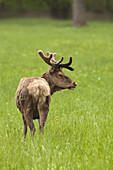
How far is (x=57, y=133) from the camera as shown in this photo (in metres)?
5.48

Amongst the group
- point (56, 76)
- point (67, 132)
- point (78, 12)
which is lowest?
point (67, 132)

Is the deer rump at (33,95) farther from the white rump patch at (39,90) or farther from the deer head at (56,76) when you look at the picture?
the deer head at (56,76)

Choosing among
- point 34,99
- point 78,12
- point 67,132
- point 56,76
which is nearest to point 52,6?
point 78,12

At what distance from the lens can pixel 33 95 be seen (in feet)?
14.4

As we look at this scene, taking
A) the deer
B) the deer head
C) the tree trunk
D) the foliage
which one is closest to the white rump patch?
the deer

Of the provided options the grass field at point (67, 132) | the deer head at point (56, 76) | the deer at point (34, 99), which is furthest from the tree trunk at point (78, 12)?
the deer at point (34, 99)

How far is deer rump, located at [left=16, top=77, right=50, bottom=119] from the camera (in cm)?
431

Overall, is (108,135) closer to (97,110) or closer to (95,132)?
(95,132)

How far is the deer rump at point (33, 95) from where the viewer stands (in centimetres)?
431

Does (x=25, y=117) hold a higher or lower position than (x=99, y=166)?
higher

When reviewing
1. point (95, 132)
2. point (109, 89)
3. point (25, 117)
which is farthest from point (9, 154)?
point (109, 89)

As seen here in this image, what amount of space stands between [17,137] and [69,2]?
5090 cm

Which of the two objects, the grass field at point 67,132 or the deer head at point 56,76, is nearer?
the grass field at point 67,132

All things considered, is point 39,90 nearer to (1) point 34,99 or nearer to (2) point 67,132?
(1) point 34,99
